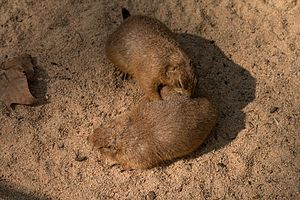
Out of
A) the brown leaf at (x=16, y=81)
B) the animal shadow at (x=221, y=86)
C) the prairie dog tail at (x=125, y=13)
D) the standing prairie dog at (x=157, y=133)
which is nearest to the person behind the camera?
the standing prairie dog at (x=157, y=133)

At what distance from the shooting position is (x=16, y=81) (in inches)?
155

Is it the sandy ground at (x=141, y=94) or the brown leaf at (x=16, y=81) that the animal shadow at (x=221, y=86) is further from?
the brown leaf at (x=16, y=81)

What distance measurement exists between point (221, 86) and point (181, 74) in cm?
62

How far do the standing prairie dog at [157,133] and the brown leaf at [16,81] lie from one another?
0.77 m

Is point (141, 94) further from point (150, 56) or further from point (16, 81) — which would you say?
point (16, 81)

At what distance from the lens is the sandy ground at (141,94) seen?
3.54 m

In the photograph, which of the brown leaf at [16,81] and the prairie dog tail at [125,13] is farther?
the prairie dog tail at [125,13]

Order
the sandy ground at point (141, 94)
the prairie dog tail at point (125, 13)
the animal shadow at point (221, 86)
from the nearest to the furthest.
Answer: the sandy ground at point (141, 94) < the animal shadow at point (221, 86) < the prairie dog tail at point (125, 13)

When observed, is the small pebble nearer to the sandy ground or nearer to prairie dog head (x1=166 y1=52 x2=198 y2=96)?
the sandy ground

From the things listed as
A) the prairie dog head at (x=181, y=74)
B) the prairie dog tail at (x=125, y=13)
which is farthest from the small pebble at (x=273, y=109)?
the prairie dog tail at (x=125, y=13)

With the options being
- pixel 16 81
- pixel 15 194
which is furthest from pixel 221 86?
pixel 15 194

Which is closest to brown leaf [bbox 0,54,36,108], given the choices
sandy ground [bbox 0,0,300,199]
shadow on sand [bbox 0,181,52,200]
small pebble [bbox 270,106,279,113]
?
sandy ground [bbox 0,0,300,199]

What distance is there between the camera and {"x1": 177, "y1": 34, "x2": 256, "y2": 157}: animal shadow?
12.2 feet

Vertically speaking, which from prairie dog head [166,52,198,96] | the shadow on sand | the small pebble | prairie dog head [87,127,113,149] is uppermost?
prairie dog head [166,52,198,96]
